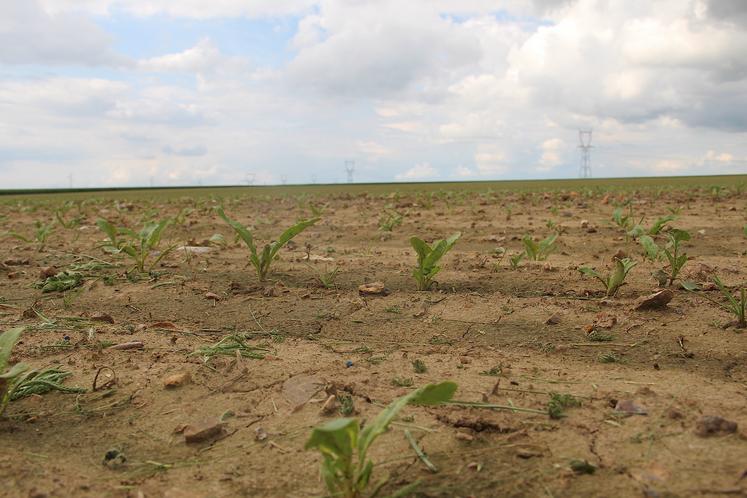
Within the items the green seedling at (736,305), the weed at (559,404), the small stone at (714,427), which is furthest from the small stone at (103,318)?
the green seedling at (736,305)

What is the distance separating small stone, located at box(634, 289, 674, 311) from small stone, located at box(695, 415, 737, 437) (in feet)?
3.55

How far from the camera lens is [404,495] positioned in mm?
1282

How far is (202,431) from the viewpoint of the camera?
1584 mm

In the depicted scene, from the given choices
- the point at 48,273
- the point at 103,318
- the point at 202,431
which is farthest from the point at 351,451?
the point at 48,273

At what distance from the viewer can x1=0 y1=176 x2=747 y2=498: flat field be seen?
54.1 inches

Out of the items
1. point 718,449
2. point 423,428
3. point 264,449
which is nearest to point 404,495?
point 423,428

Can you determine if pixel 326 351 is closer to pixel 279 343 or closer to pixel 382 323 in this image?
pixel 279 343

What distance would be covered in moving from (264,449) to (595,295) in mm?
1904

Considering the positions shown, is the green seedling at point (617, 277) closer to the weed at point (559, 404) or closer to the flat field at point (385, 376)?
the flat field at point (385, 376)

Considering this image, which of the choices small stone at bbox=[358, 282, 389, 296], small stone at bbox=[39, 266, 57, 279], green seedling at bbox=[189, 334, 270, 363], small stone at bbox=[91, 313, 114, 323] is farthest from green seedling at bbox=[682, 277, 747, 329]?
small stone at bbox=[39, 266, 57, 279]

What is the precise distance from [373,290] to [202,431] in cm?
154

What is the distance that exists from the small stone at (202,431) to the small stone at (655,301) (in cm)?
177

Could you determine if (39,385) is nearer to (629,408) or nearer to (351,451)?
(351,451)

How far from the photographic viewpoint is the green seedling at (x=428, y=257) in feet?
9.64
